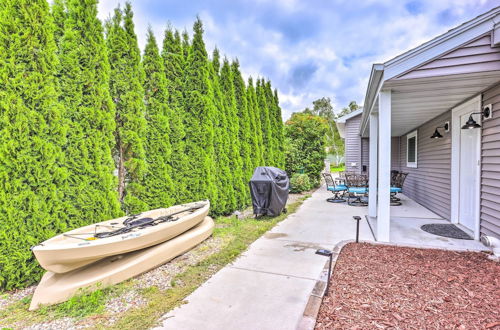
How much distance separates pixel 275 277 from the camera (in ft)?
9.61

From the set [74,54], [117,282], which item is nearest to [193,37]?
[74,54]

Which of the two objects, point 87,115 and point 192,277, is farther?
point 87,115

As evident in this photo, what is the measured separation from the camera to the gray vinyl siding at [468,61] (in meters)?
3.05

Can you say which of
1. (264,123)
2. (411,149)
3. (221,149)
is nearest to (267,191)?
(221,149)

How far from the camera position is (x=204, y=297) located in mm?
2498

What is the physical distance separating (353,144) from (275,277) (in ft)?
38.4

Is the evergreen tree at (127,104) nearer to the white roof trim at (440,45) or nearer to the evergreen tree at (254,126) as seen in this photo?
the white roof trim at (440,45)

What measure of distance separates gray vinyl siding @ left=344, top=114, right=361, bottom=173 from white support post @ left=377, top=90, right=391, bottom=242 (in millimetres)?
9606

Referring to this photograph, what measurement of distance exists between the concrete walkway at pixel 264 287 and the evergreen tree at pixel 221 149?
6.61 ft

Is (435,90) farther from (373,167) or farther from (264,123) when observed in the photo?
(264,123)

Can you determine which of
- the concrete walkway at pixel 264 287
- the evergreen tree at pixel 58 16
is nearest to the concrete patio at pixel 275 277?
the concrete walkway at pixel 264 287

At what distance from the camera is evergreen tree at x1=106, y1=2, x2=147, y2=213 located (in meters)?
4.03

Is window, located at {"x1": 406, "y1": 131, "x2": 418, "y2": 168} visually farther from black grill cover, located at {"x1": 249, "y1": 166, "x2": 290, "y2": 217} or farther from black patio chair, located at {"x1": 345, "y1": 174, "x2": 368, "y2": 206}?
black grill cover, located at {"x1": 249, "y1": 166, "x2": 290, "y2": 217}

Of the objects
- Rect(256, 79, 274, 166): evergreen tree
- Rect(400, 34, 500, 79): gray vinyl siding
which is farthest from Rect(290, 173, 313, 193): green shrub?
Rect(400, 34, 500, 79): gray vinyl siding
